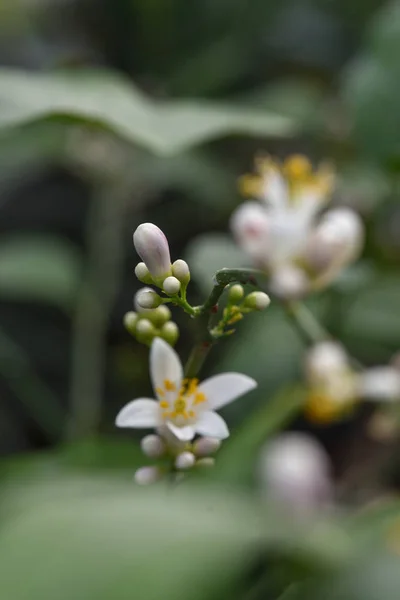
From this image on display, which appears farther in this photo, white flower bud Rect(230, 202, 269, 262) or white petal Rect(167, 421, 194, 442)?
white flower bud Rect(230, 202, 269, 262)

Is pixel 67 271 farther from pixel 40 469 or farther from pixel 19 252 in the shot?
pixel 40 469

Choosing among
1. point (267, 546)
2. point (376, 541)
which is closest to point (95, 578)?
point (267, 546)

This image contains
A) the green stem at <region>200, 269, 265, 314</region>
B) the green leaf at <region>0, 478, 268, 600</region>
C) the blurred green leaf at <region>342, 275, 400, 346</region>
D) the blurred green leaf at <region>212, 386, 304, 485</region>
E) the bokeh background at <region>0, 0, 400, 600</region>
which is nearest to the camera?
the green leaf at <region>0, 478, 268, 600</region>

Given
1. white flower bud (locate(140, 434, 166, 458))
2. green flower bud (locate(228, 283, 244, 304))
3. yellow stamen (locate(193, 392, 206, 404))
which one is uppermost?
green flower bud (locate(228, 283, 244, 304))

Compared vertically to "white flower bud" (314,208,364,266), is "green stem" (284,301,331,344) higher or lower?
lower

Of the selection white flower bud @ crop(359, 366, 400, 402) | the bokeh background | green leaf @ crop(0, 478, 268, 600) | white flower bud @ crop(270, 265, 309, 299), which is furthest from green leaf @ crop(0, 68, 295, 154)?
green leaf @ crop(0, 478, 268, 600)

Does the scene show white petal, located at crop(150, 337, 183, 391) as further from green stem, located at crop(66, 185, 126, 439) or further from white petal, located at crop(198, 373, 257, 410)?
green stem, located at crop(66, 185, 126, 439)

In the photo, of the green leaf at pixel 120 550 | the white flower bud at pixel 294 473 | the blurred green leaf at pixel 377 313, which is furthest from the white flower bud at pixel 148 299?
the blurred green leaf at pixel 377 313

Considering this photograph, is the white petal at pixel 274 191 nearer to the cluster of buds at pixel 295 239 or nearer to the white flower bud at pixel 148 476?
the cluster of buds at pixel 295 239
